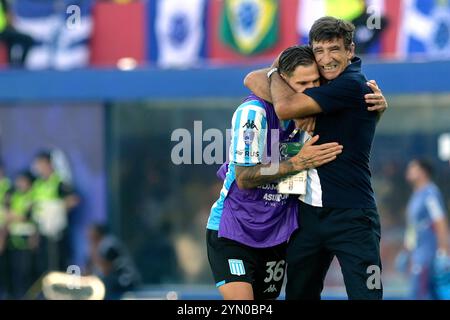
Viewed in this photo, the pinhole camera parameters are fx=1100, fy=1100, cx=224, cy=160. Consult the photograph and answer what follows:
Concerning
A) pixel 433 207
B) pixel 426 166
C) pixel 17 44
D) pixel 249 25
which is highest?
pixel 249 25

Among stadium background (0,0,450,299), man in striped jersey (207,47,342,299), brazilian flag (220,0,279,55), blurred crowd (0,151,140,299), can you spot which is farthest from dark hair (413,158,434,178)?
man in striped jersey (207,47,342,299)

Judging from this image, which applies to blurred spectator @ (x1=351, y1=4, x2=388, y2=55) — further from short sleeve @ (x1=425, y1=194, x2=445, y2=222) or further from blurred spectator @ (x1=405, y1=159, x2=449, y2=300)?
short sleeve @ (x1=425, y1=194, x2=445, y2=222)

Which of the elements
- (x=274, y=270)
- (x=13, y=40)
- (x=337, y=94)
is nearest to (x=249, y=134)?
(x=337, y=94)

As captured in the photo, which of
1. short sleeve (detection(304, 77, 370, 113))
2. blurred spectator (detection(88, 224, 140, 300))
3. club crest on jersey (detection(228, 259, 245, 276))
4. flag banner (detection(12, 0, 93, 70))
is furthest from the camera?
flag banner (detection(12, 0, 93, 70))

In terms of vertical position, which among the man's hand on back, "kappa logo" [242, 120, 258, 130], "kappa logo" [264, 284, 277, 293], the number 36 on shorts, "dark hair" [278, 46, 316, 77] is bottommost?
"kappa logo" [264, 284, 277, 293]

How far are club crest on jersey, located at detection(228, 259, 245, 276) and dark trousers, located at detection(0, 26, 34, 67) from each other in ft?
29.8

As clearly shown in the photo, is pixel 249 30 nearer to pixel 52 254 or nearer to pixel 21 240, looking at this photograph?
pixel 52 254

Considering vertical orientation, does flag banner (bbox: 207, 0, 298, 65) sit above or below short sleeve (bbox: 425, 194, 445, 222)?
above

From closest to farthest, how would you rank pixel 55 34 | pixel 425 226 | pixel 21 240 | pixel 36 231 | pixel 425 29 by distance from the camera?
pixel 425 226
pixel 425 29
pixel 36 231
pixel 21 240
pixel 55 34

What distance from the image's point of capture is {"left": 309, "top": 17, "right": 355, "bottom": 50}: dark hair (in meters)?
5.79

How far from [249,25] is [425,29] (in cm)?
226

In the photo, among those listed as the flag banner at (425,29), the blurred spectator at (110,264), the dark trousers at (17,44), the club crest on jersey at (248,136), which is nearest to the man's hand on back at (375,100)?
the club crest on jersey at (248,136)

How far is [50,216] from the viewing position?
13586 millimetres

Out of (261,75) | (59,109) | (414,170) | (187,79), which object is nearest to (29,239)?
(59,109)
